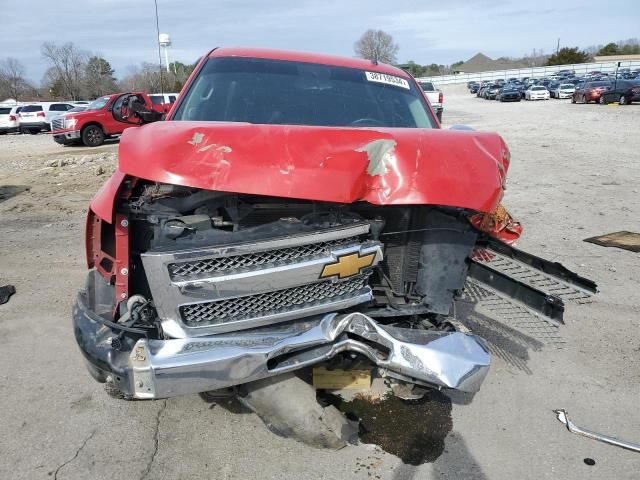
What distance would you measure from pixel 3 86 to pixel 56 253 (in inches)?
3026

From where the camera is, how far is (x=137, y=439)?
2541 millimetres

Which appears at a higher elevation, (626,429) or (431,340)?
(431,340)

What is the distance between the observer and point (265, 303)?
2.17m

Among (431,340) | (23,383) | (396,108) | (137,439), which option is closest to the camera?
(431,340)

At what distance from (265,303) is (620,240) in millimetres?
5024

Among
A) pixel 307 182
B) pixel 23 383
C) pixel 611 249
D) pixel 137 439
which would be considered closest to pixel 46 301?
pixel 23 383

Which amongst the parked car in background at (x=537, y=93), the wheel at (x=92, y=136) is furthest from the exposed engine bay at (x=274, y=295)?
the parked car in background at (x=537, y=93)

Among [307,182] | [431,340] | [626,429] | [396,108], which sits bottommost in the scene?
[626,429]

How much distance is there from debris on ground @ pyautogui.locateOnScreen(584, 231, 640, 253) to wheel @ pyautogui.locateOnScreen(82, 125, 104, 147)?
1601 cm

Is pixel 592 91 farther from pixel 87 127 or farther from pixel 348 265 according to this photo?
pixel 348 265

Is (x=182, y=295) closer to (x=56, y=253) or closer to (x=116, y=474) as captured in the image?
(x=116, y=474)

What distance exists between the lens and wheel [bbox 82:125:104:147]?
16.7 meters

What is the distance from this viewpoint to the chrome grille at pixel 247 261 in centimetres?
201

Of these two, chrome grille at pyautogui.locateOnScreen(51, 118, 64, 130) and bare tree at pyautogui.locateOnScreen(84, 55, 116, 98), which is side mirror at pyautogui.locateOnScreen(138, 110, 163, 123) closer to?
chrome grille at pyautogui.locateOnScreen(51, 118, 64, 130)
